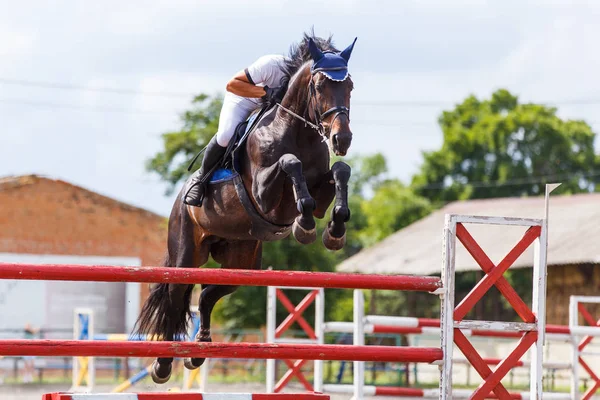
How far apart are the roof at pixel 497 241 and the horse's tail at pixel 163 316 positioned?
1499 centimetres

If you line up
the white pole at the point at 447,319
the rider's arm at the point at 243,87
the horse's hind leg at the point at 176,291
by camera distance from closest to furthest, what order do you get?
the white pole at the point at 447,319
the rider's arm at the point at 243,87
the horse's hind leg at the point at 176,291

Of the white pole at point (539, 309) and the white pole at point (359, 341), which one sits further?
the white pole at point (359, 341)

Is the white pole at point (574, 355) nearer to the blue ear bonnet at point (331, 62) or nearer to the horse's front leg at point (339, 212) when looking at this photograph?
the horse's front leg at point (339, 212)

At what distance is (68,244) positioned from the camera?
89.7 ft

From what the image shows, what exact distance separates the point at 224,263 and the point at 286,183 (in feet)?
4.56

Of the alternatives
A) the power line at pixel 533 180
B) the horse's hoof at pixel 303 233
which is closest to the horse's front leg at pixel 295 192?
the horse's hoof at pixel 303 233

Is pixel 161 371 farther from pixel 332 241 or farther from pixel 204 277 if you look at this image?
pixel 204 277

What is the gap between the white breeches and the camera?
7.31m

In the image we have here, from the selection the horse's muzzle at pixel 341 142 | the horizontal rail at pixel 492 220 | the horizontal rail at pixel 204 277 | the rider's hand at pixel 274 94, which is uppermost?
the rider's hand at pixel 274 94

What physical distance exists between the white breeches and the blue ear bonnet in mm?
894

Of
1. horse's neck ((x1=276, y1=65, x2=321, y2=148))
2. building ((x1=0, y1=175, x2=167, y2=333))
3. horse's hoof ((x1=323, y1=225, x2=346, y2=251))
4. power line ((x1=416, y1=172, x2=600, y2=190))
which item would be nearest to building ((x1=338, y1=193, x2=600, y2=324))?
building ((x1=0, y1=175, x2=167, y2=333))

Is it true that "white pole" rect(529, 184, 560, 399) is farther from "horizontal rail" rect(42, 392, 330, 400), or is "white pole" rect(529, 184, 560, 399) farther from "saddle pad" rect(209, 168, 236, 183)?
"saddle pad" rect(209, 168, 236, 183)

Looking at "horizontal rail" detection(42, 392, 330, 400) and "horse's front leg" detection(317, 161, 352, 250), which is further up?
"horse's front leg" detection(317, 161, 352, 250)

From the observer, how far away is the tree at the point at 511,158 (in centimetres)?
4491
